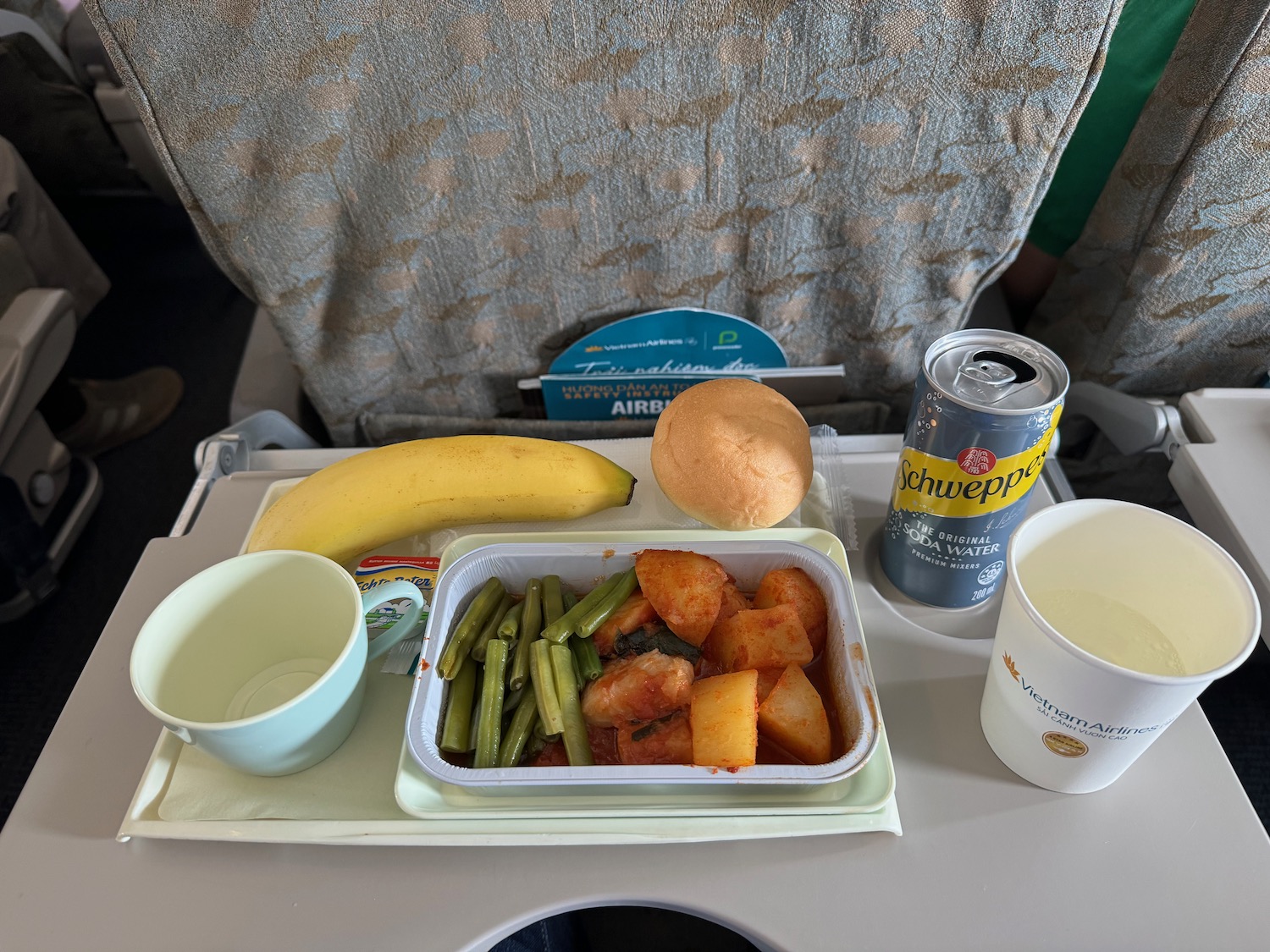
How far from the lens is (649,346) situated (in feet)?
2.88

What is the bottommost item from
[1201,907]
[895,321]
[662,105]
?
[1201,907]

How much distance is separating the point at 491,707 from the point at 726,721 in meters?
0.18

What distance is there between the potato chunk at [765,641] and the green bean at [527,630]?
0.50 feet

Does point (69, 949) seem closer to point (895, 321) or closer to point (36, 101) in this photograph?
point (895, 321)

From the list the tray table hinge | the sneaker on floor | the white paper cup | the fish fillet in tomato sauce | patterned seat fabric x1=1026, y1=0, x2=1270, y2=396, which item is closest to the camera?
the white paper cup

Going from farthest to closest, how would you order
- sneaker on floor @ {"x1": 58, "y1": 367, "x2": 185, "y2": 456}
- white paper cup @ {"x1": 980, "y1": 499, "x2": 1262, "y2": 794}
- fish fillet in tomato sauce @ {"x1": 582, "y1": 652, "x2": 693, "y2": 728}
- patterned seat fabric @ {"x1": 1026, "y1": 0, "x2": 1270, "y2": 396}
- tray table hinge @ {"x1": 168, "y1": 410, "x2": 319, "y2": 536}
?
sneaker on floor @ {"x1": 58, "y1": 367, "x2": 185, "y2": 456}, tray table hinge @ {"x1": 168, "y1": 410, "x2": 319, "y2": 536}, patterned seat fabric @ {"x1": 1026, "y1": 0, "x2": 1270, "y2": 396}, fish fillet in tomato sauce @ {"x1": 582, "y1": 652, "x2": 693, "y2": 728}, white paper cup @ {"x1": 980, "y1": 499, "x2": 1262, "y2": 794}

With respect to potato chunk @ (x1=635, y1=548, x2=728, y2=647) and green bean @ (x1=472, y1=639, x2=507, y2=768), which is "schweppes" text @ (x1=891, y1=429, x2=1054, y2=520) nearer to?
potato chunk @ (x1=635, y1=548, x2=728, y2=647)

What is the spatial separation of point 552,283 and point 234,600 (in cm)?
43

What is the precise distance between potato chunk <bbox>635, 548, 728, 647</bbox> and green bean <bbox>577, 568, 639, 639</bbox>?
10 millimetres

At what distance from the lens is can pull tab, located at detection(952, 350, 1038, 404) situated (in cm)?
58

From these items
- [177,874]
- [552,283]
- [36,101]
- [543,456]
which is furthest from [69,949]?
[36,101]

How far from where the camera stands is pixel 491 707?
605 mm

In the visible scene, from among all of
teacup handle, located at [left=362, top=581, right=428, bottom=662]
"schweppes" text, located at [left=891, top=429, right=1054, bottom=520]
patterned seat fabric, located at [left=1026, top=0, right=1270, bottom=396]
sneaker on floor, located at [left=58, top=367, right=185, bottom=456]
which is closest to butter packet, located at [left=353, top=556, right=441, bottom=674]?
teacup handle, located at [left=362, top=581, right=428, bottom=662]

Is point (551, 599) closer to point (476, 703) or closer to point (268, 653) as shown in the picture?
point (476, 703)
